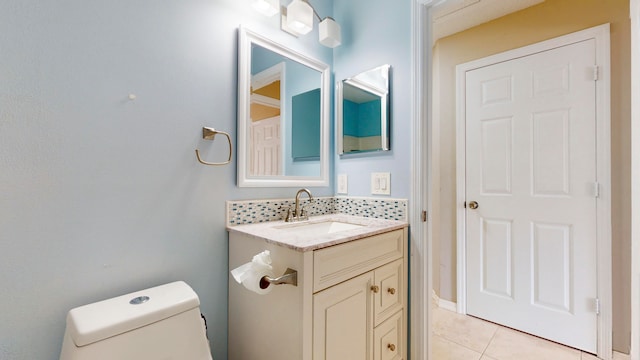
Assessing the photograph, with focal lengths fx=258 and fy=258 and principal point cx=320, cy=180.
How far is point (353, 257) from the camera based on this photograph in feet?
3.60

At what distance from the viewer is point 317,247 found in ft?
3.10

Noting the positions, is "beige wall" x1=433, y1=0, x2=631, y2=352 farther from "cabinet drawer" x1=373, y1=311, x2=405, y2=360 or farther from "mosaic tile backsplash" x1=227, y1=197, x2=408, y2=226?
"cabinet drawer" x1=373, y1=311, x2=405, y2=360

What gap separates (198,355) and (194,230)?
492 mm

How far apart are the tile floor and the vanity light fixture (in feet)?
6.96

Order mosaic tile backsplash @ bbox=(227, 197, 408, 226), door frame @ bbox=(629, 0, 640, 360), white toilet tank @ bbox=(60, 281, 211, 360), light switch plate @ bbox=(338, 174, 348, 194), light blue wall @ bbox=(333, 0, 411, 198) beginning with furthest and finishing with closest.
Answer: light switch plate @ bbox=(338, 174, 348, 194) → light blue wall @ bbox=(333, 0, 411, 198) → mosaic tile backsplash @ bbox=(227, 197, 408, 226) → door frame @ bbox=(629, 0, 640, 360) → white toilet tank @ bbox=(60, 281, 211, 360)

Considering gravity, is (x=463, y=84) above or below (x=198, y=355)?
above

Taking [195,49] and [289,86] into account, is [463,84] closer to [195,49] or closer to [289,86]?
[289,86]

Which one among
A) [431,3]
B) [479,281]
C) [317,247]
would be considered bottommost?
[479,281]

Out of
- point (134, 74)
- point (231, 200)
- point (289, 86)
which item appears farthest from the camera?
point (289, 86)

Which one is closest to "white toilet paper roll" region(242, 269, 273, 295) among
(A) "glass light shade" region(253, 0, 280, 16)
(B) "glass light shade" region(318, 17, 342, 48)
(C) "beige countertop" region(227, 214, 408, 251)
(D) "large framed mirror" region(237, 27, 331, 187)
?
(C) "beige countertop" region(227, 214, 408, 251)

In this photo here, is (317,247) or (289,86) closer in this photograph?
(317,247)

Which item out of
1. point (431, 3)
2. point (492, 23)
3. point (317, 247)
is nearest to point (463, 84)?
point (492, 23)

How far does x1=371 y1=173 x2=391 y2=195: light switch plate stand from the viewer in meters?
1.53

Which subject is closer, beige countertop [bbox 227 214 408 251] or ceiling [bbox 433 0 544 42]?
beige countertop [bbox 227 214 408 251]
